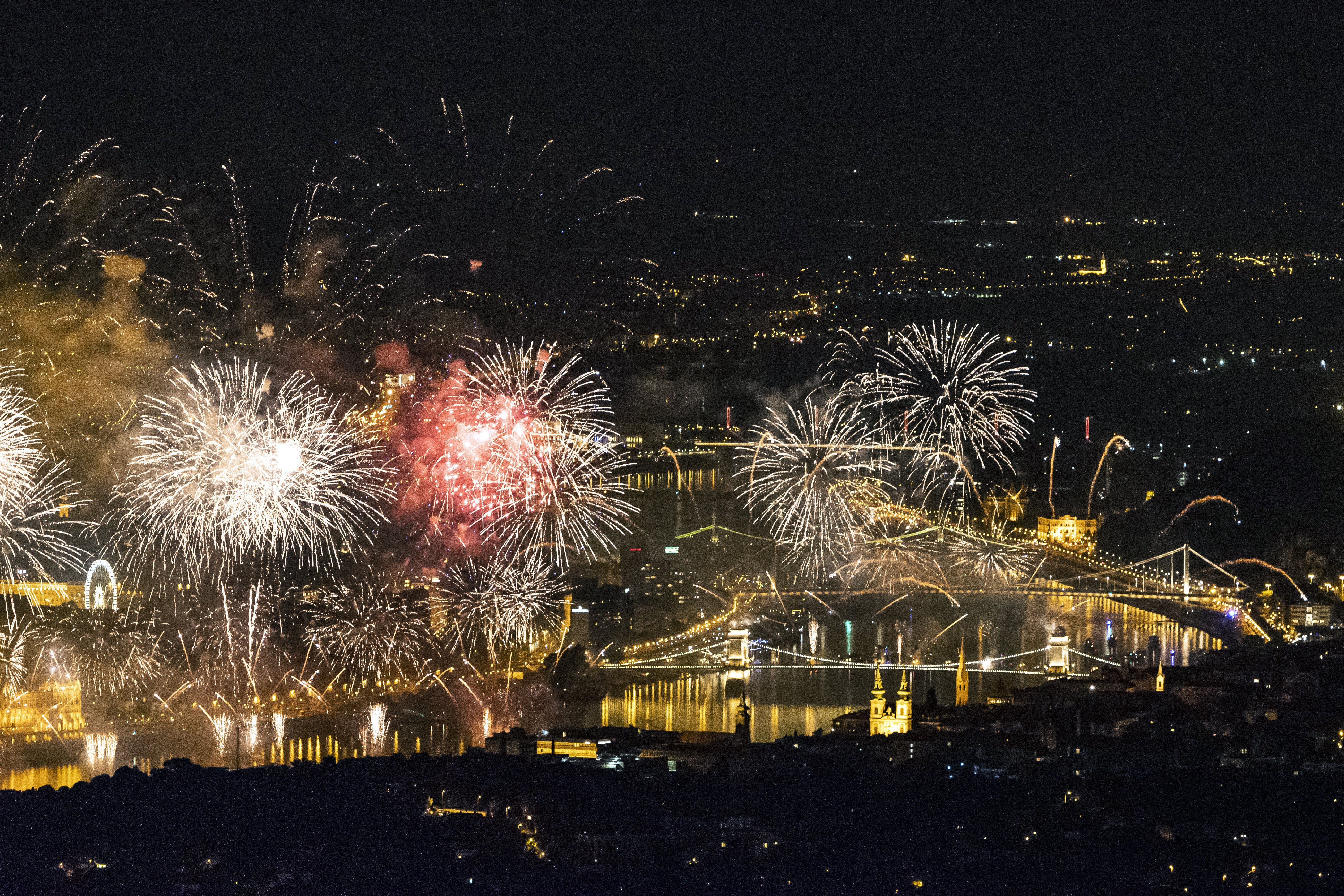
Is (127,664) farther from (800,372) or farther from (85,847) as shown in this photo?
(800,372)

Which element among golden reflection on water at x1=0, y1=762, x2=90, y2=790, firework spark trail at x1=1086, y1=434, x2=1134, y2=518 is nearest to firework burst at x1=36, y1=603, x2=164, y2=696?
golden reflection on water at x1=0, y1=762, x2=90, y2=790

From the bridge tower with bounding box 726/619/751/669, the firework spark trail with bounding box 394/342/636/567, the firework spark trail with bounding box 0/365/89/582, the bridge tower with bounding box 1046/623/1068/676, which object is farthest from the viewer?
the bridge tower with bounding box 726/619/751/669

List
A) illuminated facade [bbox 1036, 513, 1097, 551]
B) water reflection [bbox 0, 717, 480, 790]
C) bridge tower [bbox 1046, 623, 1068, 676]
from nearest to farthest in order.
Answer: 1. water reflection [bbox 0, 717, 480, 790]
2. bridge tower [bbox 1046, 623, 1068, 676]
3. illuminated facade [bbox 1036, 513, 1097, 551]

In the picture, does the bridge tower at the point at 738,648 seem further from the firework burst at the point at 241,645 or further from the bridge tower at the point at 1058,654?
the firework burst at the point at 241,645

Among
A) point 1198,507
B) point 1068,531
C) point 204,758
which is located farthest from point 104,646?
point 1198,507

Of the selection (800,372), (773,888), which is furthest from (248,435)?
(800,372)

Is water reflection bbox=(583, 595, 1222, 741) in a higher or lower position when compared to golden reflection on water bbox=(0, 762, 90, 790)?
higher

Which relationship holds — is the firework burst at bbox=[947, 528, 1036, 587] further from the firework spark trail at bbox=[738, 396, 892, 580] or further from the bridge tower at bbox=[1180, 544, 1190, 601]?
the bridge tower at bbox=[1180, 544, 1190, 601]
